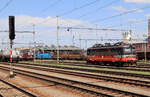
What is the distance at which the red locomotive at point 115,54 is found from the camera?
3275 centimetres

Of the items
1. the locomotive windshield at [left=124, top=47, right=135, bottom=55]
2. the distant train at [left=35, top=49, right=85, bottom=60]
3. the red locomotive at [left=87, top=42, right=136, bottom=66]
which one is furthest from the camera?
the distant train at [left=35, top=49, right=85, bottom=60]

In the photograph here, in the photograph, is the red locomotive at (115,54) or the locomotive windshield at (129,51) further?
the locomotive windshield at (129,51)

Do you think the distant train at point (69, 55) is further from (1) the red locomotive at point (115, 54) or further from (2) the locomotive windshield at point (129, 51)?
(2) the locomotive windshield at point (129, 51)

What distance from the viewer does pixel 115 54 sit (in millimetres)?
33781

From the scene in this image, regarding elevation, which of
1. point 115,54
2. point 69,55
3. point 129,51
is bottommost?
point 69,55

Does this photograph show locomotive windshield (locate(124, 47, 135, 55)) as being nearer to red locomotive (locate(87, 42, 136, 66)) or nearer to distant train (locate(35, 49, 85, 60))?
red locomotive (locate(87, 42, 136, 66))

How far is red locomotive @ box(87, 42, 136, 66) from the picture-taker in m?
32.8

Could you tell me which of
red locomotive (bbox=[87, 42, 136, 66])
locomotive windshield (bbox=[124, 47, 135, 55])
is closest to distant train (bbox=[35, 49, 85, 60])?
red locomotive (bbox=[87, 42, 136, 66])

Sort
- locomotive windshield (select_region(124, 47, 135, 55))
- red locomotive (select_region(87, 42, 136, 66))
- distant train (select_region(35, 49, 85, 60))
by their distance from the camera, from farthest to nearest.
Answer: distant train (select_region(35, 49, 85, 60)), locomotive windshield (select_region(124, 47, 135, 55)), red locomotive (select_region(87, 42, 136, 66))

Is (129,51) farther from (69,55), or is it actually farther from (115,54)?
(69,55)

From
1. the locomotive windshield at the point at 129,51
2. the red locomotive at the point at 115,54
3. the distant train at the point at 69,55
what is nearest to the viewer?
the red locomotive at the point at 115,54

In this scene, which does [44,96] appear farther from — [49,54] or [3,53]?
[49,54]

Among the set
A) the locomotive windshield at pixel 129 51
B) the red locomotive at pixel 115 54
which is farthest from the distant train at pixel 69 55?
the locomotive windshield at pixel 129 51

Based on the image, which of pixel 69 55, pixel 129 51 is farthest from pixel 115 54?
pixel 69 55
